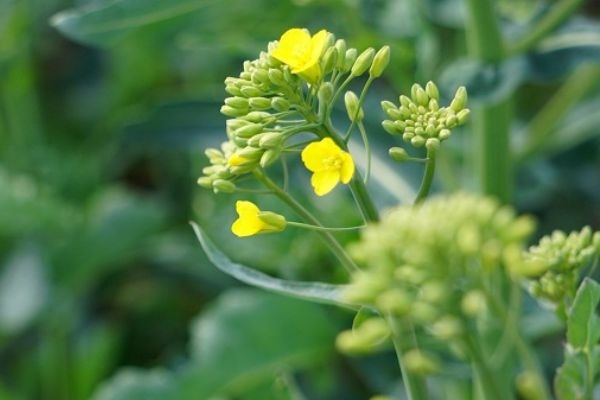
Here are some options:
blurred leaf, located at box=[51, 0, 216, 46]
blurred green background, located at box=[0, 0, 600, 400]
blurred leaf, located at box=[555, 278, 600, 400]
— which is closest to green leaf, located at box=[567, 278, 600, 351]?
blurred leaf, located at box=[555, 278, 600, 400]

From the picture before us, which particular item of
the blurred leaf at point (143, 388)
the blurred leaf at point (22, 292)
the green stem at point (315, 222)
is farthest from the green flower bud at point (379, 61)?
the blurred leaf at point (22, 292)

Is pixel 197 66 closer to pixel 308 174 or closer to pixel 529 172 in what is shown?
pixel 308 174

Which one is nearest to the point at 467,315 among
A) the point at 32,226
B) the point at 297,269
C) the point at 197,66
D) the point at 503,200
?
the point at 503,200

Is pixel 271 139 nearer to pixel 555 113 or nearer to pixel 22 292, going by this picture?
pixel 555 113

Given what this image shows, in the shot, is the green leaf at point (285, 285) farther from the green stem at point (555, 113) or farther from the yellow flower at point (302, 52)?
the green stem at point (555, 113)

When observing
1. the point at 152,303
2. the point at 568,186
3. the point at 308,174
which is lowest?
the point at 152,303
